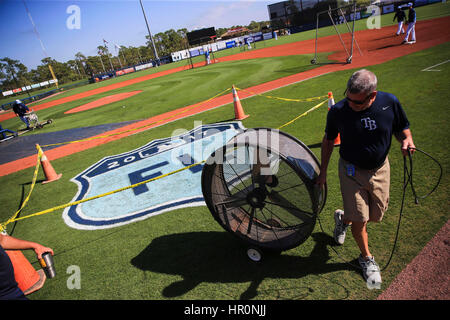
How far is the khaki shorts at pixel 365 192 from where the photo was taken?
2.82 metres

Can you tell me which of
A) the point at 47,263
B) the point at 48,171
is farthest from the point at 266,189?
the point at 48,171

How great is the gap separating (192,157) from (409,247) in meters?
5.45

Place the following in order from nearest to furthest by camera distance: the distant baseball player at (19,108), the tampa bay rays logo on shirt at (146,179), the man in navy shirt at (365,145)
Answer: the man in navy shirt at (365,145)
the tampa bay rays logo on shirt at (146,179)
the distant baseball player at (19,108)

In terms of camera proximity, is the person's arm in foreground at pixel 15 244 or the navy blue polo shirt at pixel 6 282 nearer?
the navy blue polo shirt at pixel 6 282

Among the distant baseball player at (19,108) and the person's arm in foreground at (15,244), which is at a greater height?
the distant baseball player at (19,108)

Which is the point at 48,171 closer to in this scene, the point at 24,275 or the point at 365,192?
the point at 24,275

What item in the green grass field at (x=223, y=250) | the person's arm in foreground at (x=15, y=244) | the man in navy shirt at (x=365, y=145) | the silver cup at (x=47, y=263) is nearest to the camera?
the man in navy shirt at (x=365, y=145)

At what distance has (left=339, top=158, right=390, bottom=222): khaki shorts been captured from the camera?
2820 mm

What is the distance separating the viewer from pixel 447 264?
9.66 feet

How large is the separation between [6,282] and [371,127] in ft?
13.1

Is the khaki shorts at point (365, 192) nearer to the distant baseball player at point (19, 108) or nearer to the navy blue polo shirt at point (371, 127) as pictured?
the navy blue polo shirt at point (371, 127)

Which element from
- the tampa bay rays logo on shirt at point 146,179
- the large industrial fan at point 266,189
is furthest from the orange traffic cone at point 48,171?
the large industrial fan at point 266,189

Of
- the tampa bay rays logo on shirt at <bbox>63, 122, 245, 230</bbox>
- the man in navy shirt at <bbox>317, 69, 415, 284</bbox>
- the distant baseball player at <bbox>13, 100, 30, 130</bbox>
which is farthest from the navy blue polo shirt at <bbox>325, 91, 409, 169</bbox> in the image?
the distant baseball player at <bbox>13, 100, 30, 130</bbox>
